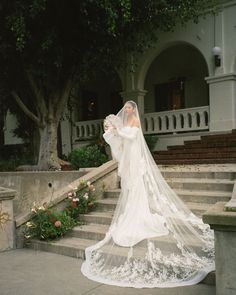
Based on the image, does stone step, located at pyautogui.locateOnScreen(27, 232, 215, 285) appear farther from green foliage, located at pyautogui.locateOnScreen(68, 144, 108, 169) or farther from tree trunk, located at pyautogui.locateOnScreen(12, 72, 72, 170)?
tree trunk, located at pyautogui.locateOnScreen(12, 72, 72, 170)

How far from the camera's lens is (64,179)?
9.55 meters

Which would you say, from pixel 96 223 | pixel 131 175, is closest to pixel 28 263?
pixel 96 223

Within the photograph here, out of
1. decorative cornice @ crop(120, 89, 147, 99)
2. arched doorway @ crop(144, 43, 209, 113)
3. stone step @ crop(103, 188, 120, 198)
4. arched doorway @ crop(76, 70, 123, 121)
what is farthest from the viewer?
arched doorway @ crop(76, 70, 123, 121)

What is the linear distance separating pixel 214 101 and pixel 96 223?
23.2 feet

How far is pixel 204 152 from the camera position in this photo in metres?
10.6

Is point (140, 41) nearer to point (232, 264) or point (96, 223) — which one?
point (96, 223)

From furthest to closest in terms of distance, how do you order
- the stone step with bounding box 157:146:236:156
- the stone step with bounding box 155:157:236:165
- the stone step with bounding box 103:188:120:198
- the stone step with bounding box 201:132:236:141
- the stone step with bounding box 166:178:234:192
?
the stone step with bounding box 201:132:236:141 < the stone step with bounding box 157:146:236:156 < the stone step with bounding box 155:157:236:165 < the stone step with bounding box 103:188:120:198 < the stone step with bounding box 166:178:234:192

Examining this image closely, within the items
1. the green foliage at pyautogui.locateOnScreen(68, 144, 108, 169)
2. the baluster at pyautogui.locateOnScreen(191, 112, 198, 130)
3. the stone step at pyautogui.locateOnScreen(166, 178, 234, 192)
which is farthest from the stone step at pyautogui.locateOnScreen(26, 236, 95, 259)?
the baluster at pyautogui.locateOnScreen(191, 112, 198, 130)

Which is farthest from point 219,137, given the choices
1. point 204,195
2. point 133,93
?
point 204,195

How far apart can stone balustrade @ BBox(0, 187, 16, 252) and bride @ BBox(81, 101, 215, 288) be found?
1.71m

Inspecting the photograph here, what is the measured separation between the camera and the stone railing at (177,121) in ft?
41.1

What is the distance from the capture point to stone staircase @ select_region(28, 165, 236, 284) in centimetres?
614

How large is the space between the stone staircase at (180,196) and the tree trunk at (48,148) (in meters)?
3.92

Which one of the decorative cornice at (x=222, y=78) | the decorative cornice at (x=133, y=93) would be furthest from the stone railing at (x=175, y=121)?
the decorative cornice at (x=133, y=93)
